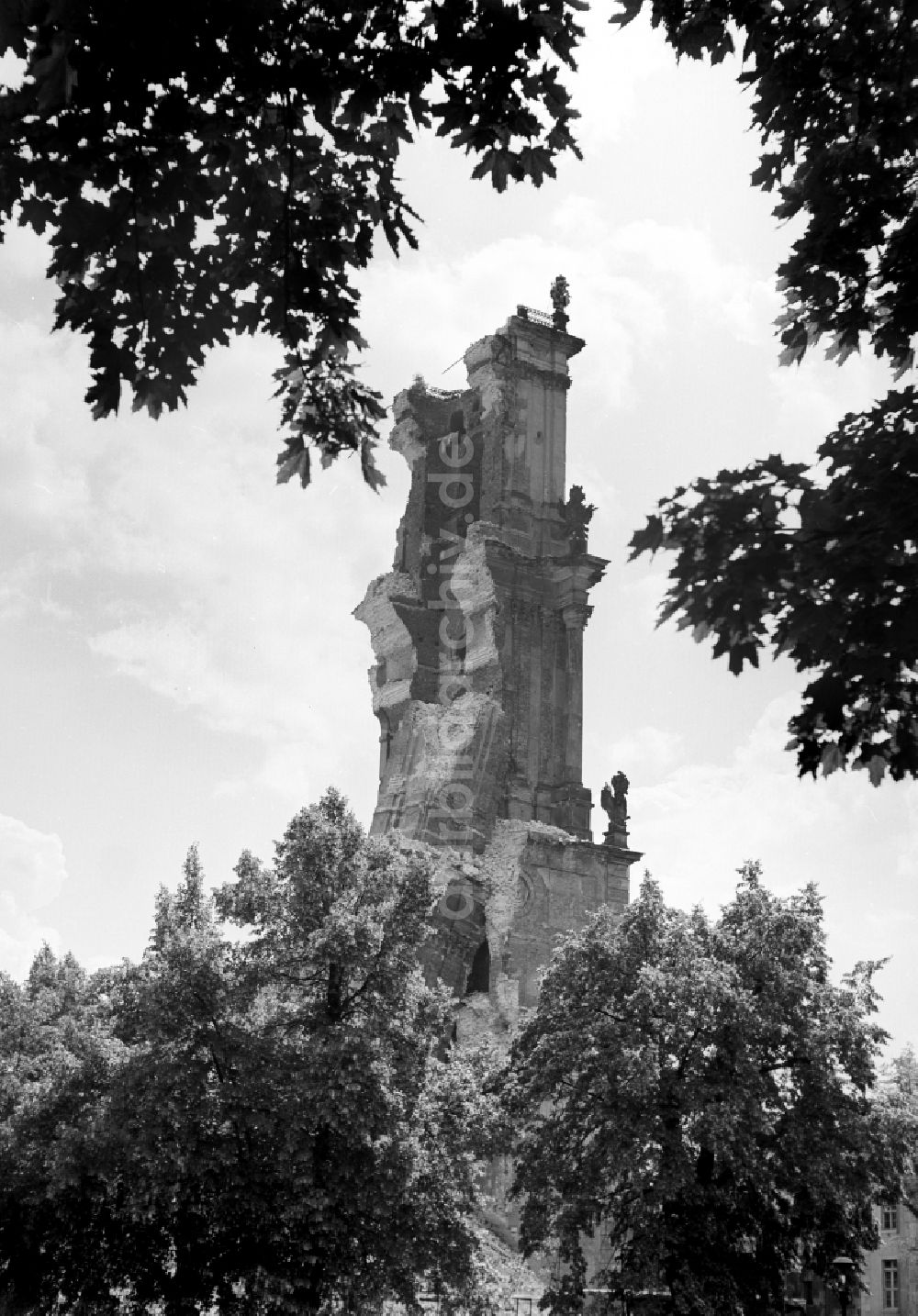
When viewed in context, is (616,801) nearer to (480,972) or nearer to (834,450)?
(480,972)

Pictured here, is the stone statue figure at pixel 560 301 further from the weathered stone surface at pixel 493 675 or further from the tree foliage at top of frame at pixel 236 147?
the tree foliage at top of frame at pixel 236 147

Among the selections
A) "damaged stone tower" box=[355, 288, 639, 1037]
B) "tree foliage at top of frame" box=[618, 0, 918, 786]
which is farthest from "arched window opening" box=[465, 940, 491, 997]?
"tree foliage at top of frame" box=[618, 0, 918, 786]

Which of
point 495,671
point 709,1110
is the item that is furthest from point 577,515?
point 709,1110

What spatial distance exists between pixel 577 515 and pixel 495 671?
7.47 meters

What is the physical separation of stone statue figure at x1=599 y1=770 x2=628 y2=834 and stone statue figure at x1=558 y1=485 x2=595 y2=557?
28.6 ft

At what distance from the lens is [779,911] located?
30.0 m

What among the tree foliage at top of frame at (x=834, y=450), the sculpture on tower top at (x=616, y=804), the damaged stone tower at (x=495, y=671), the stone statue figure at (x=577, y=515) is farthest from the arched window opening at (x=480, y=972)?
the tree foliage at top of frame at (x=834, y=450)

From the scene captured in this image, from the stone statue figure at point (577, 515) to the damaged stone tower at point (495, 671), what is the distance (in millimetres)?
77

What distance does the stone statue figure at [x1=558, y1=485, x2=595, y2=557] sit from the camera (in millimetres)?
57344

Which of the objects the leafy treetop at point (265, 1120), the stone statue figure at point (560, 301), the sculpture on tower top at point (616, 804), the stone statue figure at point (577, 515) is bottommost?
the leafy treetop at point (265, 1120)

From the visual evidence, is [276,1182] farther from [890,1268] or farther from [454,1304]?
[890,1268]

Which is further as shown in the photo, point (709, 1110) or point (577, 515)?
point (577, 515)

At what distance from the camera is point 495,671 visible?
5456cm

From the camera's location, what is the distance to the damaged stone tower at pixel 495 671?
161 ft
